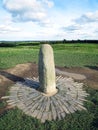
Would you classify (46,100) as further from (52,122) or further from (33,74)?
(33,74)

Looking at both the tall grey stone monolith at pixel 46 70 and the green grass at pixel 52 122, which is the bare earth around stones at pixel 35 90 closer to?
the green grass at pixel 52 122

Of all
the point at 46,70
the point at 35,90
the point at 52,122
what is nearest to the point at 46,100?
the point at 35,90

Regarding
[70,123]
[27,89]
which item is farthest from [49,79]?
[70,123]

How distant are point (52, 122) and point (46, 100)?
2.06m

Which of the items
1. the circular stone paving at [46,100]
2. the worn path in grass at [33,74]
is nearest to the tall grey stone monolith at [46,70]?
the circular stone paving at [46,100]

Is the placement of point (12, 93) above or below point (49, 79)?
below

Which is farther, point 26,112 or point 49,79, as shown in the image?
point 49,79

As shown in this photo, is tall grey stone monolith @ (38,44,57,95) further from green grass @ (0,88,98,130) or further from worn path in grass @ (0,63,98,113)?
green grass @ (0,88,98,130)

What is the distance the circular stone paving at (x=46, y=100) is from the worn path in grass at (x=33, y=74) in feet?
2.39

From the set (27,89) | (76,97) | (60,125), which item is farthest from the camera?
(27,89)

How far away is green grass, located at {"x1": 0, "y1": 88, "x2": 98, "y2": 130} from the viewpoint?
30.7ft

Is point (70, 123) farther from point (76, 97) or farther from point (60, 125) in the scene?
point (76, 97)

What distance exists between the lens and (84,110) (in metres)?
10.8

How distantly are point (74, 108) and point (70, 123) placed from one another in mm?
1400
